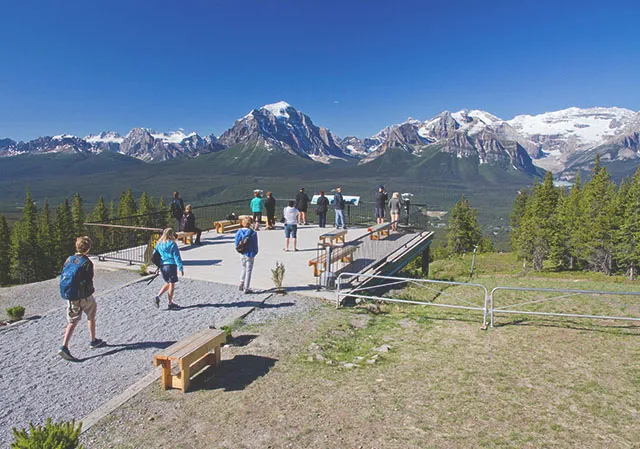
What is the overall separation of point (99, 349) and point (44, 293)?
18.7ft

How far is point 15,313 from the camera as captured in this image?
30.2 feet

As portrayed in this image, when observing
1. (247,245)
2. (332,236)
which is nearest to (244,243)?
(247,245)

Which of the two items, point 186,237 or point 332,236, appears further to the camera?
point 186,237

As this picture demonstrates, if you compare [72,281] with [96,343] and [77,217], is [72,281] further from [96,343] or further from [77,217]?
[77,217]

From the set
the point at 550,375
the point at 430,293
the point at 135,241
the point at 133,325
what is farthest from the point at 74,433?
the point at 135,241

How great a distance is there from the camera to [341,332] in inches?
343

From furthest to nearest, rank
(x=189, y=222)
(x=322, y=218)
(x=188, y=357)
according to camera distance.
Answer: (x=322, y=218), (x=189, y=222), (x=188, y=357)

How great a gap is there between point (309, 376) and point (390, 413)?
159 cm

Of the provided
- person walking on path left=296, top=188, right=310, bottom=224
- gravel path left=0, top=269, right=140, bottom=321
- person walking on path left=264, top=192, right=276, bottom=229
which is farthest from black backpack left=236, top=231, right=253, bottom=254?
person walking on path left=296, top=188, right=310, bottom=224

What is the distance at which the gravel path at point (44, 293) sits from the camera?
10.7m

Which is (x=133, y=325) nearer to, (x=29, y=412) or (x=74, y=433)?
(x=29, y=412)

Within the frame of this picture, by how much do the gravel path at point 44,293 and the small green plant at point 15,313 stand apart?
0.82ft

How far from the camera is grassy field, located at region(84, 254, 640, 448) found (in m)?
5.11

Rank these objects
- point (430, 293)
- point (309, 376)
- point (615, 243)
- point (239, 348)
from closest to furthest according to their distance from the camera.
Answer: point (309, 376), point (239, 348), point (430, 293), point (615, 243)
